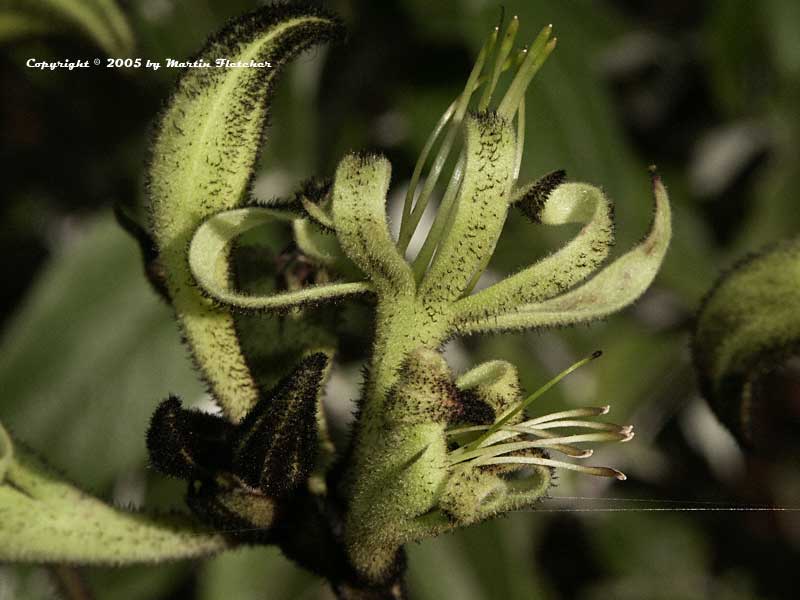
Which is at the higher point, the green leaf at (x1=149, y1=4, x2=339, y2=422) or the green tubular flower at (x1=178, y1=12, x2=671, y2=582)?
the green leaf at (x1=149, y1=4, x2=339, y2=422)

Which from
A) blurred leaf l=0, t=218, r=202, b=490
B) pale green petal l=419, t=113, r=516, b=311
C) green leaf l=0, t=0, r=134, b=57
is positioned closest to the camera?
pale green petal l=419, t=113, r=516, b=311

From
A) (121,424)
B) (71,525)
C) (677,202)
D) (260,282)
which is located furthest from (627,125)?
(71,525)

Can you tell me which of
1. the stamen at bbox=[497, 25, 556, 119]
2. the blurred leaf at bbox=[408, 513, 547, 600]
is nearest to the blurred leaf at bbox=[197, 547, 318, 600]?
the blurred leaf at bbox=[408, 513, 547, 600]

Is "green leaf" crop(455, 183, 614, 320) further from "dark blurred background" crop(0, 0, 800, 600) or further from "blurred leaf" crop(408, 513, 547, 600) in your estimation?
"blurred leaf" crop(408, 513, 547, 600)

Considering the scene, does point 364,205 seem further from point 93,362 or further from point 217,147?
point 93,362

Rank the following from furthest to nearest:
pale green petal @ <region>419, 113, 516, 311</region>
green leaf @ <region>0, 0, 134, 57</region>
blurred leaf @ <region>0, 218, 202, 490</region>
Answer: blurred leaf @ <region>0, 218, 202, 490</region> < green leaf @ <region>0, 0, 134, 57</region> < pale green petal @ <region>419, 113, 516, 311</region>

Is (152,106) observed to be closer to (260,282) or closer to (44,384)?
(44,384)

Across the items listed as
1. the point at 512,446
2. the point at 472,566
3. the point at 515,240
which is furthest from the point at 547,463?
the point at 515,240
